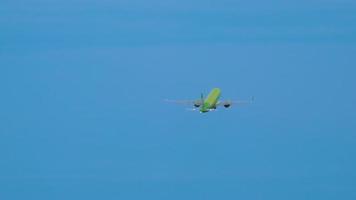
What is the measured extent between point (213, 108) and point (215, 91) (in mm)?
1952

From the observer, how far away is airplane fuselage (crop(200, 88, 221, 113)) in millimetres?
89719

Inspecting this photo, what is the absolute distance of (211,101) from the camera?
90.5m

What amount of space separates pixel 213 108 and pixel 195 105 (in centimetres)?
80

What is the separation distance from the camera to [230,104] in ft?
294

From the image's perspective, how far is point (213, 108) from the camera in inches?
3543

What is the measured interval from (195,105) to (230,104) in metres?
1.45

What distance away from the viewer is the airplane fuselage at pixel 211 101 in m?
89.7

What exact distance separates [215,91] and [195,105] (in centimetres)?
231

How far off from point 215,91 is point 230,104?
2.27m

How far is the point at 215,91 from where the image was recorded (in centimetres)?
9181
